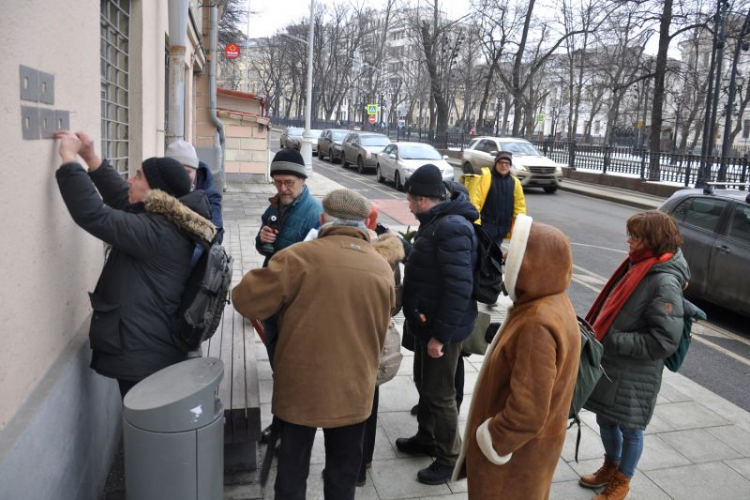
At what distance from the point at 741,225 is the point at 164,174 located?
695 centimetres

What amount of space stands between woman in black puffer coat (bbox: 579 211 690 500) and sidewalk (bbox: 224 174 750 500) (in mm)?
524

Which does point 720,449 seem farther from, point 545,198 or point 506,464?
point 545,198

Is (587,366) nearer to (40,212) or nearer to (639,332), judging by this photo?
(639,332)

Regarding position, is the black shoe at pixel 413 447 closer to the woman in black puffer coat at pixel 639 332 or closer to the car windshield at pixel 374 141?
the woman in black puffer coat at pixel 639 332

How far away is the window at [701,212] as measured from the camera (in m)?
7.62

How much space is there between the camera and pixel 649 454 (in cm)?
418

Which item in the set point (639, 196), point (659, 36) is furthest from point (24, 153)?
point (659, 36)

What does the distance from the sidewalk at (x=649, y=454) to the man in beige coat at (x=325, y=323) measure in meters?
0.92

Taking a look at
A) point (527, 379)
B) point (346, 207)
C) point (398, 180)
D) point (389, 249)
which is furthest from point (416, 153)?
point (527, 379)

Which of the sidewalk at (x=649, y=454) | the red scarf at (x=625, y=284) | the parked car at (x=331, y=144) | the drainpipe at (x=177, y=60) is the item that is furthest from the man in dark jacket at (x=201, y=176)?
the parked car at (x=331, y=144)

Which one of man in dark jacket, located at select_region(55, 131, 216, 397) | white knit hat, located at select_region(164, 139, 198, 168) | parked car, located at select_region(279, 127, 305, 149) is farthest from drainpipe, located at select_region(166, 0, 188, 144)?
parked car, located at select_region(279, 127, 305, 149)

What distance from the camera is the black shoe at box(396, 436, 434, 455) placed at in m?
3.96

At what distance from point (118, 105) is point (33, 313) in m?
3.00

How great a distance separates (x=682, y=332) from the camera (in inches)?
130
